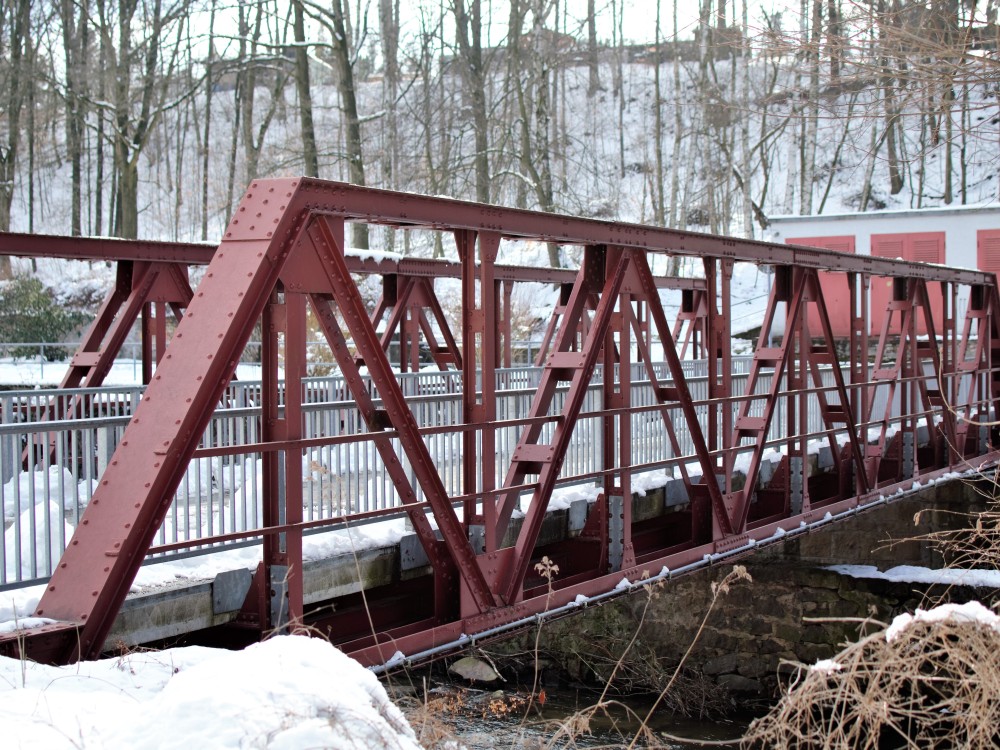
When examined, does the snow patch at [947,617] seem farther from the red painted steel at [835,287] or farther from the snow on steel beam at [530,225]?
the red painted steel at [835,287]

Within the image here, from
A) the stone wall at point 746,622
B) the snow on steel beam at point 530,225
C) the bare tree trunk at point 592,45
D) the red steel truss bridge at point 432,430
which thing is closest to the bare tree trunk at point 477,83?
the bare tree trunk at point 592,45

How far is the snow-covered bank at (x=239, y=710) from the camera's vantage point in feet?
12.2

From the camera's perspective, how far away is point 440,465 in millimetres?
10297

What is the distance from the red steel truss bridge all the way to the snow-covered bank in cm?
42

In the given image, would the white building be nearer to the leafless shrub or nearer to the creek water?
the creek water

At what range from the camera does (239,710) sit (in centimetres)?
379

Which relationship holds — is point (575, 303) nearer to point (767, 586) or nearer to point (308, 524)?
point (308, 524)

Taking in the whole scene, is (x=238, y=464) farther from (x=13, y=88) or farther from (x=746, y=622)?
(x=13, y=88)

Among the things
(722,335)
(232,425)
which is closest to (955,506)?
(722,335)

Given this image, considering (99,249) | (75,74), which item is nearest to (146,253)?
(99,249)

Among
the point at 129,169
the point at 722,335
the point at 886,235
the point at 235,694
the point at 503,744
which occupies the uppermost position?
the point at 129,169

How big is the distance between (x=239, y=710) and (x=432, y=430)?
11.8 ft

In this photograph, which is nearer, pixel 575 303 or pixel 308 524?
pixel 308 524

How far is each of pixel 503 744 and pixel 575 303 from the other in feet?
15.5
